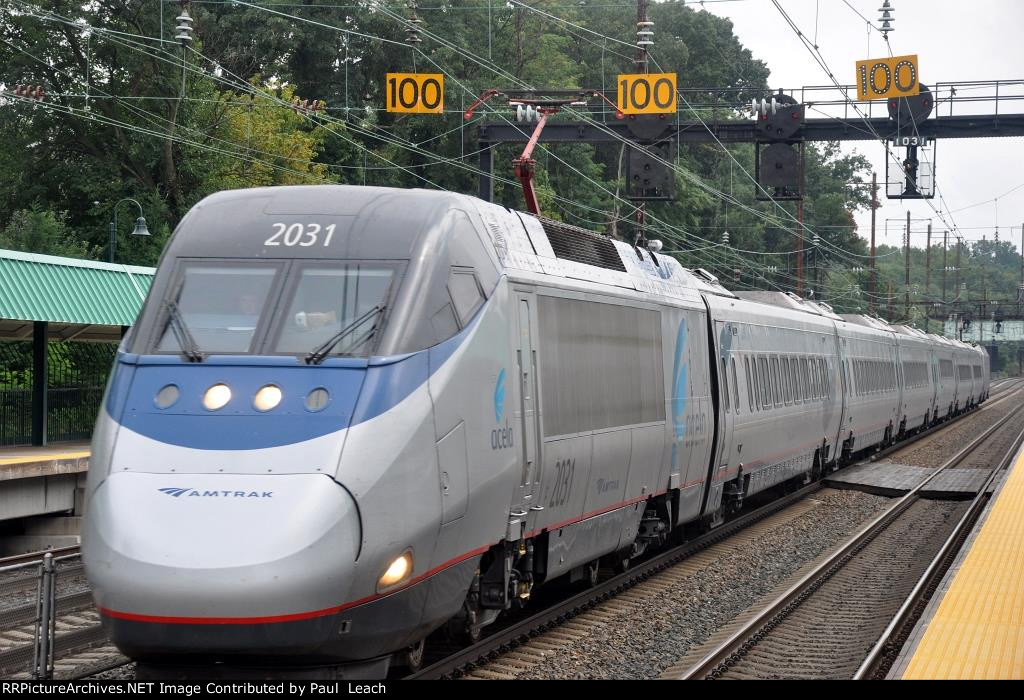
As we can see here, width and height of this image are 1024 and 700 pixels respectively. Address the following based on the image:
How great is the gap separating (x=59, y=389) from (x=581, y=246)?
15.3 metres

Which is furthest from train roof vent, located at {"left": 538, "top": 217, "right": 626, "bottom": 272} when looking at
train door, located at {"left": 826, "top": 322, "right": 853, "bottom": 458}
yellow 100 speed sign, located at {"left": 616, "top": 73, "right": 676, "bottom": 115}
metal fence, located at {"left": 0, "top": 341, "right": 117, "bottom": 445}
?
train door, located at {"left": 826, "top": 322, "right": 853, "bottom": 458}

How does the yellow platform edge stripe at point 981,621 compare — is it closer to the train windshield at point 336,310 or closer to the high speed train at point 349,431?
the high speed train at point 349,431

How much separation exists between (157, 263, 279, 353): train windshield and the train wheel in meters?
2.41

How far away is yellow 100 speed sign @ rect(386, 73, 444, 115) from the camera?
2331 centimetres

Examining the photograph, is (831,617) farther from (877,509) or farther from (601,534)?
(877,509)

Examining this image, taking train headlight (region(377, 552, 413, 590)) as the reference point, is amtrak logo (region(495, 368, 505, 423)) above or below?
above

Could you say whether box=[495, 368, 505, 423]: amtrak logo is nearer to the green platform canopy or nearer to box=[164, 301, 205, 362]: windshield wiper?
box=[164, 301, 205, 362]: windshield wiper

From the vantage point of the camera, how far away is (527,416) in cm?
985

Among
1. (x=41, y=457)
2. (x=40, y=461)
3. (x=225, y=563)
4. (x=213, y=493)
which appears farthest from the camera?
(x=41, y=457)

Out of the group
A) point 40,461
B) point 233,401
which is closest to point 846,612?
point 233,401

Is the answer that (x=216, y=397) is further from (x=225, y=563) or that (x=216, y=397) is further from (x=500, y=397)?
(x=500, y=397)

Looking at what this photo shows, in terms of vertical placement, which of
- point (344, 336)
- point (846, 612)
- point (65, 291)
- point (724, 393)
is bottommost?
point (846, 612)

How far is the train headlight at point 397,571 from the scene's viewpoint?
758cm

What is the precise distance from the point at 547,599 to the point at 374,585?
225 inches
